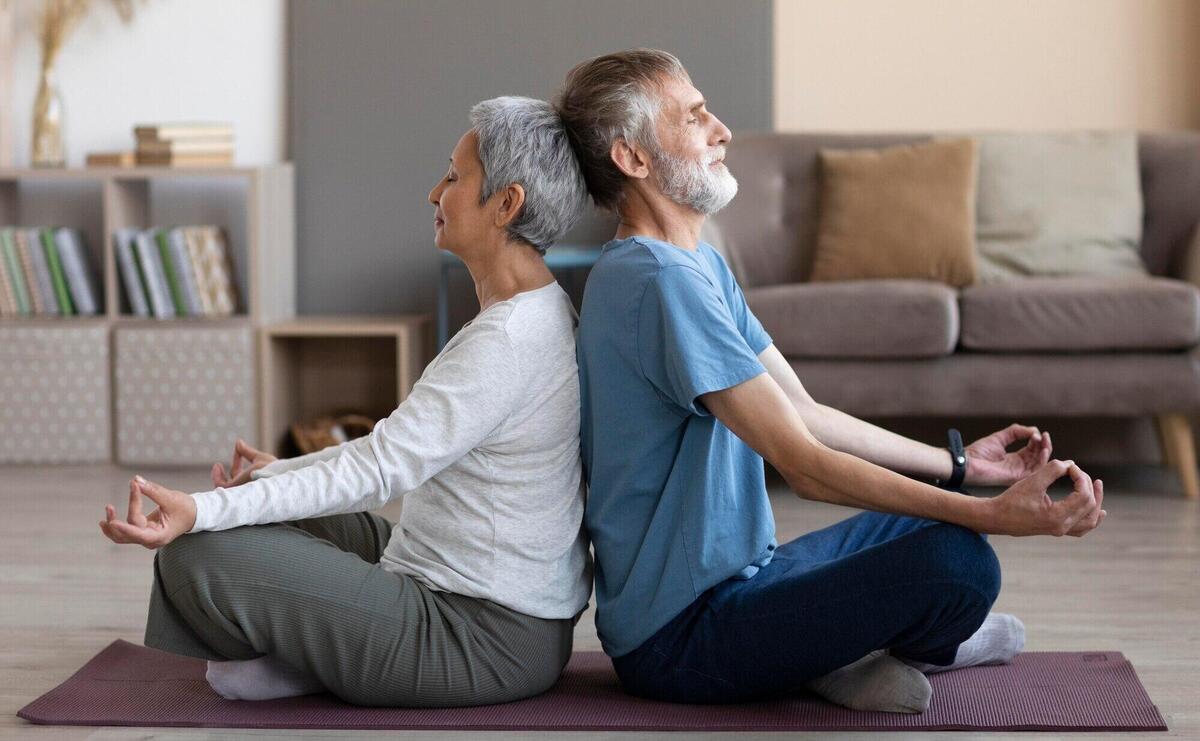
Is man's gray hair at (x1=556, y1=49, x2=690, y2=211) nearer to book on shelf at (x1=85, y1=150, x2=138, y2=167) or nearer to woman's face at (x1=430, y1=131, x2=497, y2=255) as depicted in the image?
woman's face at (x1=430, y1=131, x2=497, y2=255)

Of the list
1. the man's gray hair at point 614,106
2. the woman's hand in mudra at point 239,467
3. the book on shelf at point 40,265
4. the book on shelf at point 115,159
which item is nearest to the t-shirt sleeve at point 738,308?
the man's gray hair at point 614,106

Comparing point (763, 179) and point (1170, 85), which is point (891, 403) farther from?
point (1170, 85)

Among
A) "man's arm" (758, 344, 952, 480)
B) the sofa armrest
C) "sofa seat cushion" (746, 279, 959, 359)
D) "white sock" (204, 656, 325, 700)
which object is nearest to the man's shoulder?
"man's arm" (758, 344, 952, 480)

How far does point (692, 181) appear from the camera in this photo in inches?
74.5

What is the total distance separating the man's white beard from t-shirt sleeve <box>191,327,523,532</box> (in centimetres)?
30

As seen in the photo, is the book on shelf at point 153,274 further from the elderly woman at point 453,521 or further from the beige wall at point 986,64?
the elderly woman at point 453,521

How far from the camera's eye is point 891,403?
3572 mm

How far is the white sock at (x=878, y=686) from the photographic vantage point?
192 centimetres

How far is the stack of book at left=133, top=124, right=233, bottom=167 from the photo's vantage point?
14.0 ft

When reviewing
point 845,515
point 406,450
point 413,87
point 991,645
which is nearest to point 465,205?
point 406,450

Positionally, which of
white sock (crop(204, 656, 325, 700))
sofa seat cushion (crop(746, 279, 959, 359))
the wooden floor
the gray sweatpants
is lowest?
the wooden floor

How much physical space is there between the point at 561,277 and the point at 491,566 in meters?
2.60

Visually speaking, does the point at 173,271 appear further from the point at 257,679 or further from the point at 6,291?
the point at 257,679

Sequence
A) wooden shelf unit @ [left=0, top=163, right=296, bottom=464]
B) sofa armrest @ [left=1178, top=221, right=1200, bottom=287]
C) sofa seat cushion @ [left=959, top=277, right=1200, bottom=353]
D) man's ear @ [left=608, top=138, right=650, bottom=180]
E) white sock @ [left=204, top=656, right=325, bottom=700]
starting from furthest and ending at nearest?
wooden shelf unit @ [left=0, top=163, right=296, bottom=464] < sofa armrest @ [left=1178, top=221, right=1200, bottom=287] < sofa seat cushion @ [left=959, top=277, right=1200, bottom=353] < white sock @ [left=204, top=656, right=325, bottom=700] < man's ear @ [left=608, top=138, right=650, bottom=180]
